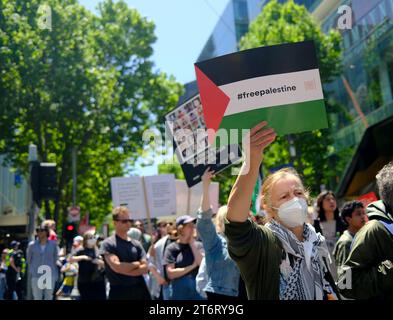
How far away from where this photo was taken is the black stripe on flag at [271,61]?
7.81 ft

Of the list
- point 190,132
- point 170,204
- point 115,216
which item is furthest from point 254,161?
point 170,204

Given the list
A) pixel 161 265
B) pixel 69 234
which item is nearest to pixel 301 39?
pixel 69 234

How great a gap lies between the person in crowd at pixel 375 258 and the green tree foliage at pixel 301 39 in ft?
38.7

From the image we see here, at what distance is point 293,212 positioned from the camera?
2.58 meters

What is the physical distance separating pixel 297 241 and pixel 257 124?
0.60 metres

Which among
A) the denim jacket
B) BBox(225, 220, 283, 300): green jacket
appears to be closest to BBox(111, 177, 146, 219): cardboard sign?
the denim jacket

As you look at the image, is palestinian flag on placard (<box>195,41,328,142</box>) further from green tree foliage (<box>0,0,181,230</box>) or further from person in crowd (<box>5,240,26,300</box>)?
green tree foliage (<box>0,0,181,230</box>)

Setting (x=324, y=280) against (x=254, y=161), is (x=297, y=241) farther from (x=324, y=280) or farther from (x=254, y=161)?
(x=254, y=161)

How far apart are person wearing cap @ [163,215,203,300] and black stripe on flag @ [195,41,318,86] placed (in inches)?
154

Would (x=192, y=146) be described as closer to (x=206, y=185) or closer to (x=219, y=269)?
(x=206, y=185)

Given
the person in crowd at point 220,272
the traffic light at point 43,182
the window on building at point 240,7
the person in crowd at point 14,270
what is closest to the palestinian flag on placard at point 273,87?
the person in crowd at point 220,272

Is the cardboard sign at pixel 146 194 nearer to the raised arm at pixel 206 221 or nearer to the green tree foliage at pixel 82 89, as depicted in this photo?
the raised arm at pixel 206 221

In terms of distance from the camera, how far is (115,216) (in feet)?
21.1

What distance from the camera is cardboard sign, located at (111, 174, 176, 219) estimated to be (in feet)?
26.8
